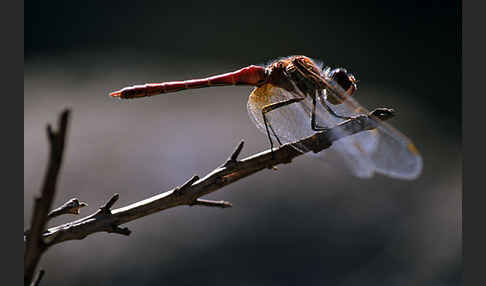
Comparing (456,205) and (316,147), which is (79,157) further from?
(316,147)

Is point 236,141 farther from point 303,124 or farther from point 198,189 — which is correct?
point 198,189

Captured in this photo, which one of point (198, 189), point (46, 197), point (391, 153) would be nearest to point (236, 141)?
point (391, 153)

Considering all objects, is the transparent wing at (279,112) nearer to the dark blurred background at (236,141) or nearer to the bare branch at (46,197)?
the dark blurred background at (236,141)

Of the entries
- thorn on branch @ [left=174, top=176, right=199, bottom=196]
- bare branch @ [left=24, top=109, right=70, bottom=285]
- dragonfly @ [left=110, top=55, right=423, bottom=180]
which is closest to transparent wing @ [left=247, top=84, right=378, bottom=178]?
dragonfly @ [left=110, top=55, right=423, bottom=180]


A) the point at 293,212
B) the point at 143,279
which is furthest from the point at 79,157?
the point at 293,212

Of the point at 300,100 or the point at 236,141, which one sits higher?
the point at 300,100
